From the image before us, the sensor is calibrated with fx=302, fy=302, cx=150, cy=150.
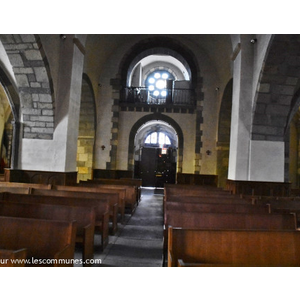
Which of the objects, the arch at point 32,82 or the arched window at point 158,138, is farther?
the arched window at point 158,138

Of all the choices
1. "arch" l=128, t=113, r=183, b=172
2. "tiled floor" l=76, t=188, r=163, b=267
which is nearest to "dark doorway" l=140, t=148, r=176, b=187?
"arch" l=128, t=113, r=183, b=172

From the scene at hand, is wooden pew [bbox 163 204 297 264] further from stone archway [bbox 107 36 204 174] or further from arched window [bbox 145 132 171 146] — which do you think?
arched window [bbox 145 132 171 146]

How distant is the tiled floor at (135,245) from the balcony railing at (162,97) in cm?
680

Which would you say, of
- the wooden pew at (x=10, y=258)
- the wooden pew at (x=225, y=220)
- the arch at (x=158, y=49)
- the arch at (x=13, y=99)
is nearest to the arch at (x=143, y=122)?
the arch at (x=158, y=49)

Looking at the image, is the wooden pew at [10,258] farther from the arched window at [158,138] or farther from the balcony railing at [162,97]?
the arched window at [158,138]

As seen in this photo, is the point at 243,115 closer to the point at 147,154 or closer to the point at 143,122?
the point at 143,122

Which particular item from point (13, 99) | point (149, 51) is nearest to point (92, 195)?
point (13, 99)

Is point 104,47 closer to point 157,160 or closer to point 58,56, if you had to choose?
point 58,56

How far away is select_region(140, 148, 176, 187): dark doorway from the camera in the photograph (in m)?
16.9

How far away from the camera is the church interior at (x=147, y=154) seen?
8.36 ft

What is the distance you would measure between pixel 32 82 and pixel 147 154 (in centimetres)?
1105

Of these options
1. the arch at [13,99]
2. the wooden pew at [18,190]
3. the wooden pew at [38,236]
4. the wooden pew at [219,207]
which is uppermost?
the arch at [13,99]

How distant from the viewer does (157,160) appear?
56.5 feet

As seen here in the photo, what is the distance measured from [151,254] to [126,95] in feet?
29.7
